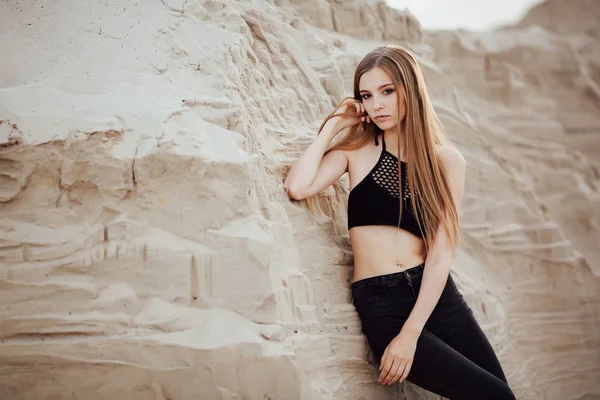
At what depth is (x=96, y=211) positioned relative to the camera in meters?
2.53

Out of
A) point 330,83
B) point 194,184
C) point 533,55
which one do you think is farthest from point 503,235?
point 533,55

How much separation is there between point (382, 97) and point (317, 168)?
45 centimetres

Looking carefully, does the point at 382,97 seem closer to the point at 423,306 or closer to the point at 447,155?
the point at 447,155

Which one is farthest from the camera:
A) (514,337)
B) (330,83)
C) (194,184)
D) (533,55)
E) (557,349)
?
(533,55)

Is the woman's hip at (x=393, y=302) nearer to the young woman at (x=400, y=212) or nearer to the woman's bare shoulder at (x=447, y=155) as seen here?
the young woman at (x=400, y=212)

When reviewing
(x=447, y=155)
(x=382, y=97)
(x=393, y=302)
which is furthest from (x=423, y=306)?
(x=382, y=97)

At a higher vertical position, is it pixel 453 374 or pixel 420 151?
pixel 420 151

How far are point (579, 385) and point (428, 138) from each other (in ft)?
9.41

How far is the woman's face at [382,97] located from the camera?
2.98 metres

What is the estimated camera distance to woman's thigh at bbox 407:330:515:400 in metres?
2.73

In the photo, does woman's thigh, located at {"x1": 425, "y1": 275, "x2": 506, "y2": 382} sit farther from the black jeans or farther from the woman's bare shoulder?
the woman's bare shoulder

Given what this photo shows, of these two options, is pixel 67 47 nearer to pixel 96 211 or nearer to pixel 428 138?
pixel 96 211

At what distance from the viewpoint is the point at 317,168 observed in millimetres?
3066

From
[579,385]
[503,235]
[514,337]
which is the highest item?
[503,235]
